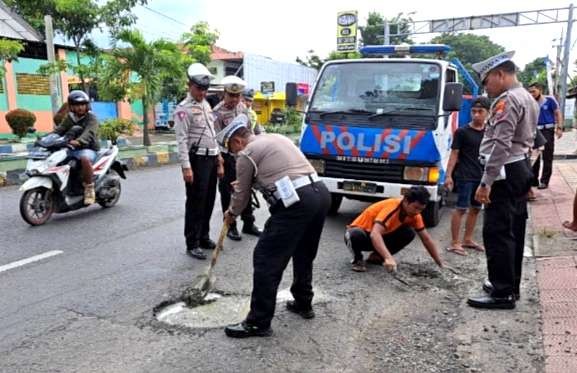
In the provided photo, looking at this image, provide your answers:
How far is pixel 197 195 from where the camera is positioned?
513 cm

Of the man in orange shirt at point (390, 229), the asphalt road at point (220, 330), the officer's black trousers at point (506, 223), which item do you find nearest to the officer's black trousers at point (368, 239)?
the man in orange shirt at point (390, 229)

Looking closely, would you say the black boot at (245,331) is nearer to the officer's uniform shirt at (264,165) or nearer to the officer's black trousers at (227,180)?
the officer's uniform shirt at (264,165)

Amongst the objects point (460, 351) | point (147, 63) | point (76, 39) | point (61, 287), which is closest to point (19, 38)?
point (76, 39)

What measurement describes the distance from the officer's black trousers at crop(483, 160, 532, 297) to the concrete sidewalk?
0.38 meters

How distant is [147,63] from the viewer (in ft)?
49.1

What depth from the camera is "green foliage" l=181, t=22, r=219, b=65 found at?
23250mm

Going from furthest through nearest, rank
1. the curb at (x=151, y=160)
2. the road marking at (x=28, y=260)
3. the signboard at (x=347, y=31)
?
the signboard at (x=347, y=31), the curb at (x=151, y=160), the road marking at (x=28, y=260)

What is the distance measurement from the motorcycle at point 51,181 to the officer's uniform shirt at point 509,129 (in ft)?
16.4

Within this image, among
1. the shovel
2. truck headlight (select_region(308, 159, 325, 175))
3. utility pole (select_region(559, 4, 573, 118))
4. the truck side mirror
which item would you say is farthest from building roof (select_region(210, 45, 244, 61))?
the shovel

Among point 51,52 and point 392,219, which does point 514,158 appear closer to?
point 392,219

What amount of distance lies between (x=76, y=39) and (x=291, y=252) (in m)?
16.1

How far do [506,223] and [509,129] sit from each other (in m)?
0.68

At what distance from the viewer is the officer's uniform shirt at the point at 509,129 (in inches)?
143

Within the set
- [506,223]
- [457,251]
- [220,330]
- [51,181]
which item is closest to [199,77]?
[220,330]
